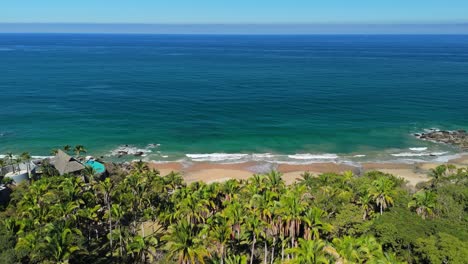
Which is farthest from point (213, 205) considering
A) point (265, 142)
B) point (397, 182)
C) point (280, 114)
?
point (280, 114)

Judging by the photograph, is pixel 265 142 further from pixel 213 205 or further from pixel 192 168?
pixel 213 205

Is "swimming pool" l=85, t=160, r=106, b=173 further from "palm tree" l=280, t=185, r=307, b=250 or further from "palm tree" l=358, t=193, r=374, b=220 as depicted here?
"palm tree" l=358, t=193, r=374, b=220

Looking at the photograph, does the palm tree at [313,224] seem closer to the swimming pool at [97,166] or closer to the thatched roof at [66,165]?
the swimming pool at [97,166]

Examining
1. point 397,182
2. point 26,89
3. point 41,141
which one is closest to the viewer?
point 397,182

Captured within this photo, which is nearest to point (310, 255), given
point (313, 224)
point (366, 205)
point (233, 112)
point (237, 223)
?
point (313, 224)

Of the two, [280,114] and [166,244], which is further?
[280,114]

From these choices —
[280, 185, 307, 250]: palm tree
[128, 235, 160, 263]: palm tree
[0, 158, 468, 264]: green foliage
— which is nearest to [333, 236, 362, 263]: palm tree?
[0, 158, 468, 264]: green foliage

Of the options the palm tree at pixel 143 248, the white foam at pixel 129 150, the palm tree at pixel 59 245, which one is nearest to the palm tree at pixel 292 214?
the palm tree at pixel 143 248
